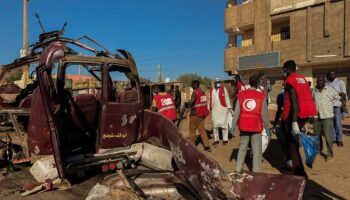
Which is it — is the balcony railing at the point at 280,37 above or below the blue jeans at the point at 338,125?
above

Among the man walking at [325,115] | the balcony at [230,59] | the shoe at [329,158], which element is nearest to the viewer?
the shoe at [329,158]

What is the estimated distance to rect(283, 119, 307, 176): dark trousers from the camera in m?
5.57

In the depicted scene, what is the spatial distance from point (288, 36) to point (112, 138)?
78.1 feet

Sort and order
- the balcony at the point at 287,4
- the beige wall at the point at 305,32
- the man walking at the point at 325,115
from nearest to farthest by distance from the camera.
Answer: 1. the man walking at the point at 325,115
2. the beige wall at the point at 305,32
3. the balcony at the point at 287,4

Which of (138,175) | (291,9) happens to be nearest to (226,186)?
(138,175)

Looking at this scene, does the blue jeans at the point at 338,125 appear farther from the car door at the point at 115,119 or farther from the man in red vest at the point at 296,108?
the car door at the point at 115,119

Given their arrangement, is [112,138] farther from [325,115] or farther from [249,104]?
[325,115]

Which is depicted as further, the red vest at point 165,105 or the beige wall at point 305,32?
the beige wall at point 305,32

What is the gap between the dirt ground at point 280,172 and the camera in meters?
5.14

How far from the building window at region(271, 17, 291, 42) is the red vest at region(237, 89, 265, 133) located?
73.0 feet

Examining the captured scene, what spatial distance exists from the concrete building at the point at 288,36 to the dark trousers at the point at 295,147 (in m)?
18.0

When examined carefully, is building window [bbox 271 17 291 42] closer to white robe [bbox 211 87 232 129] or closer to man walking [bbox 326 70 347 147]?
man walking [bbox 326 70 347 147]

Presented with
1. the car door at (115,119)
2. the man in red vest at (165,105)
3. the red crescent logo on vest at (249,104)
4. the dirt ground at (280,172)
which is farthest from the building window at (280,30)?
the car door at (115,119)

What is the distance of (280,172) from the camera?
6695 millimetres
